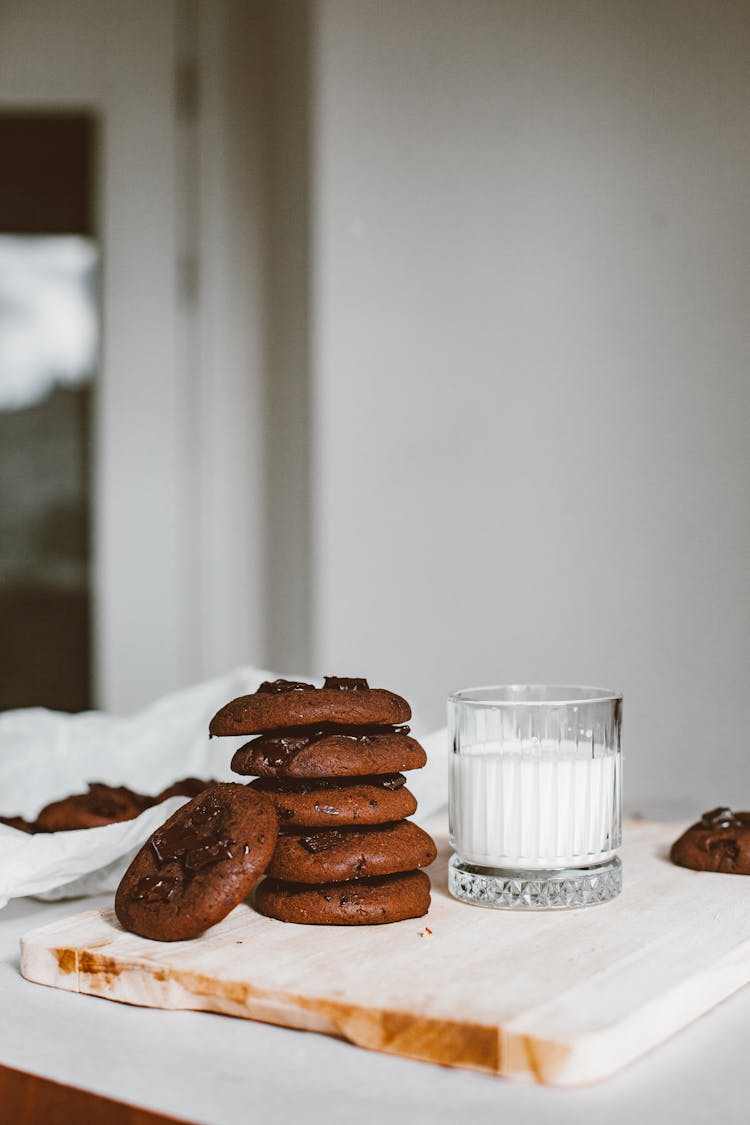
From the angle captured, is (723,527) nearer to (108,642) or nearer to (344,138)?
(344,138)

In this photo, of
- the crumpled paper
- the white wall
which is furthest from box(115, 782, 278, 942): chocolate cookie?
the white wall

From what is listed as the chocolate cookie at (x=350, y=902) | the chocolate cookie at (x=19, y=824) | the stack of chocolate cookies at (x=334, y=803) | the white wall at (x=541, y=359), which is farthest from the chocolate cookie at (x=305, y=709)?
the white wall at (x=541, y=359)

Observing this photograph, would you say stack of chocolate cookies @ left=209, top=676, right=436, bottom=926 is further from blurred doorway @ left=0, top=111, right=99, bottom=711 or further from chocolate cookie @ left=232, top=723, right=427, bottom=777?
blurred doorway @ left=0, top=111, right=99, bottom=711

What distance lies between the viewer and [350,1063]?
2.14 feet

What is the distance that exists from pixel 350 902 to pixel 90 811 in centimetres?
31

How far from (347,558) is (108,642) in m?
0.80

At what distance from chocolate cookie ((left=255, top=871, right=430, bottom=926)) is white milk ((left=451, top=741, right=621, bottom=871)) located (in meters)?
0.07

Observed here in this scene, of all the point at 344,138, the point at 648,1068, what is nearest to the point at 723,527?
the point at 344,138

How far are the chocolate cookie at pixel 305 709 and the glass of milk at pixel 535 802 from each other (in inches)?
3.2

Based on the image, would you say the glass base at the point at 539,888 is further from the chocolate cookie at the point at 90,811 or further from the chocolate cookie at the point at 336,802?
the chocolate cookie at the point at 90,811

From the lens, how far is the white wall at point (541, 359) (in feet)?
7.76

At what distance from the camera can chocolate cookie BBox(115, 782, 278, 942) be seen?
792mm

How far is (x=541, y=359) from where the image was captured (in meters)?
2.45

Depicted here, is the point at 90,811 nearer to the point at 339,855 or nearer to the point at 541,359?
the point at 339,855
